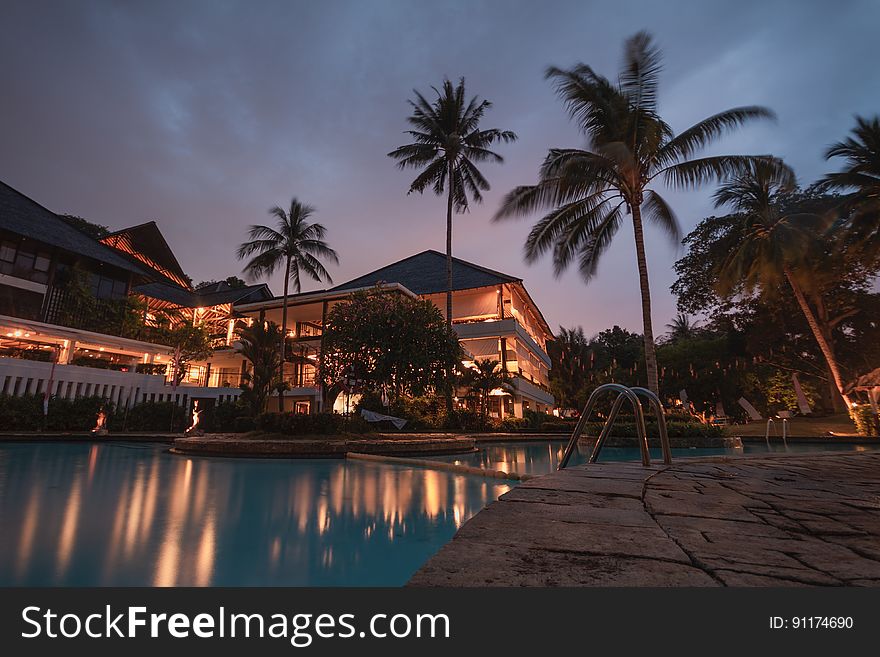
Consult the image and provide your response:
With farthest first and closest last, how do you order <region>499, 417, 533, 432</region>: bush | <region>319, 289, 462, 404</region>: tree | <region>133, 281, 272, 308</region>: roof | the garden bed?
1. <region>133, 281, 272, 308</region>: roof
2. <region>499, 417, 533, 432</region>: bush
3. <region>319, 289, 462, 404</region>: tree
4. the garden bed

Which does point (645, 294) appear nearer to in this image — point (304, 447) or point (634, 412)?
point (634, 412)

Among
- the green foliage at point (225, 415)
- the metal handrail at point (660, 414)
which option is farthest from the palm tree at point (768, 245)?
the green foliage at point (225, 415)

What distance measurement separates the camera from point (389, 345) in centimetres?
1580

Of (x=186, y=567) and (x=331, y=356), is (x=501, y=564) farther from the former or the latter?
(x=331, y=356)

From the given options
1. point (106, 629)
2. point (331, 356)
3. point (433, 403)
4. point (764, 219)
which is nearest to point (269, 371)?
point (331, 356)

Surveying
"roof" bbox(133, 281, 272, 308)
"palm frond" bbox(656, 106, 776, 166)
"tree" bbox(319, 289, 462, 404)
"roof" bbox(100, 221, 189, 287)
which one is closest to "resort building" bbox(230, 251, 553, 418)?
"roof" bbox(133, 281, 272, 308)

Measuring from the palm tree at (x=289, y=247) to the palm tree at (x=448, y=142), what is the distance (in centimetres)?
800

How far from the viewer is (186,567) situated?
315 centimetres

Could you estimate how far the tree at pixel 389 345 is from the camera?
51.7 feet

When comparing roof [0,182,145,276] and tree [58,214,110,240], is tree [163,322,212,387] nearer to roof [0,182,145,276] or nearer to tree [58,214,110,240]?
roof [0,182,145,276]

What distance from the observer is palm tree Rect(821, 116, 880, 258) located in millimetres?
19120

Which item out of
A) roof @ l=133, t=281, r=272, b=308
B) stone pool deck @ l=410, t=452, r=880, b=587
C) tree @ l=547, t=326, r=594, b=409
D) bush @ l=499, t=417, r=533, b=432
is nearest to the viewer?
stone pool deck @ l=410, t=452, r=880, b=587

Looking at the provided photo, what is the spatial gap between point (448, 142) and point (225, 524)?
22.9 m

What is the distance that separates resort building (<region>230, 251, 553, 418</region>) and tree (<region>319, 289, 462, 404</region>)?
7.38 m
